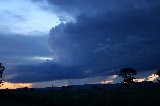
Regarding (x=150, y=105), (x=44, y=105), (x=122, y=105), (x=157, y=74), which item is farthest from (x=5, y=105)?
(x=157, y=74)

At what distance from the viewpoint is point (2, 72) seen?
115 m

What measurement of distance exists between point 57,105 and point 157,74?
92.7 m

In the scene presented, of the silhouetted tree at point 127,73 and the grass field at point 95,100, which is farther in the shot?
the silhouetted tree at point 127,73

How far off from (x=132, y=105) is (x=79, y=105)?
915cm

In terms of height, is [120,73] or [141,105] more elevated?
[120,73]

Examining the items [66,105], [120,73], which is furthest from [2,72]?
[66,105]

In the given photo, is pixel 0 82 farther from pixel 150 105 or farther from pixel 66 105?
pixel 150 105

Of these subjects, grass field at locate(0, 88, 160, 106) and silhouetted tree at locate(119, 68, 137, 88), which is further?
silhouetted tree at locate(119, 68, 137, 88)

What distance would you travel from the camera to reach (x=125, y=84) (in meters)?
147

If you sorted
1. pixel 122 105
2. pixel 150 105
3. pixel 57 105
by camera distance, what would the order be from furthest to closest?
pixel 57 105 → pixel 122 105 → pixel 150 105

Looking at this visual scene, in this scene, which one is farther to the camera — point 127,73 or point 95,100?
point 127,73

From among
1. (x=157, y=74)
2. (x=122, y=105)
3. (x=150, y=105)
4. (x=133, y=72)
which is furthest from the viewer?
(x=133, y=72)

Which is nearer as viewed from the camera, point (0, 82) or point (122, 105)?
point (122, 105)

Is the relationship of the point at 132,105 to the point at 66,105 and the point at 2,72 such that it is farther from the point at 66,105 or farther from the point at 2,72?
the point at 2,72
